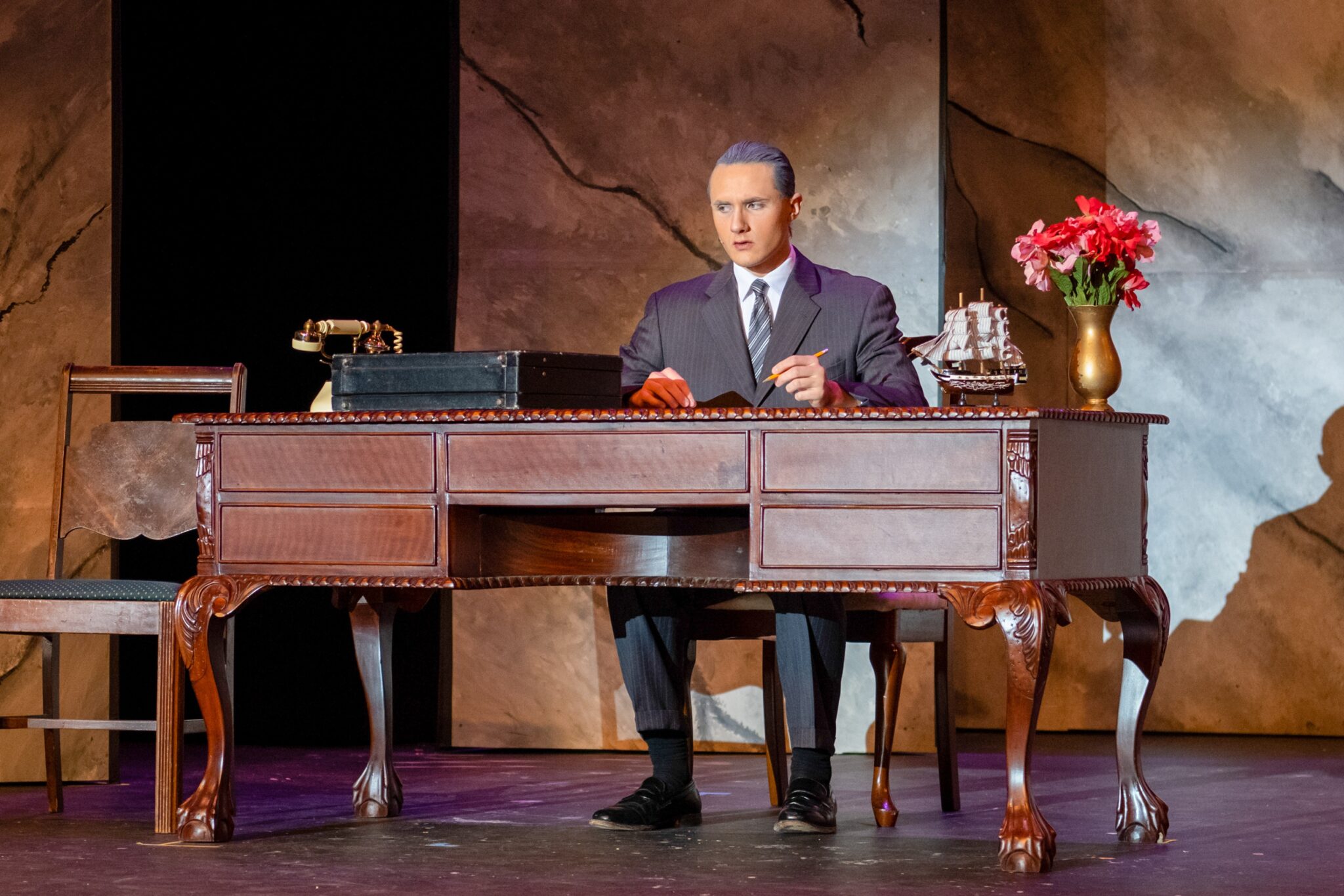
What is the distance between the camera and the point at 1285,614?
17.7 feet

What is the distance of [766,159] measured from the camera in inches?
144

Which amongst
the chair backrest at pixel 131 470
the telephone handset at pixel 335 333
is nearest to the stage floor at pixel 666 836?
the chair backrest at pixel 131 470

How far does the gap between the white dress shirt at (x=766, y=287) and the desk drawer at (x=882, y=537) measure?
81 centimetres

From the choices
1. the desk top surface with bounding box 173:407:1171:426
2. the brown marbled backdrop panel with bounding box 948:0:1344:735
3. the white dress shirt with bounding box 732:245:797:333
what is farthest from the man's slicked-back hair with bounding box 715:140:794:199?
the brown marbled backdrop panel with bounding box 948:0:1344:735

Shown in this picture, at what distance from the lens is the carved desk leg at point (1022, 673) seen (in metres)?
2.97

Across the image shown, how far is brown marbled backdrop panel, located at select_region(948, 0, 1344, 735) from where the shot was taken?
5395 millimetres

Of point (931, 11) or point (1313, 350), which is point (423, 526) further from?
point (1313, 350)

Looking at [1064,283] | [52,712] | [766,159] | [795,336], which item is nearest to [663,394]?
[795,336]

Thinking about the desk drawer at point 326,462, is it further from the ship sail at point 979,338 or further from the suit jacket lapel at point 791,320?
the ship sail at point 979,338

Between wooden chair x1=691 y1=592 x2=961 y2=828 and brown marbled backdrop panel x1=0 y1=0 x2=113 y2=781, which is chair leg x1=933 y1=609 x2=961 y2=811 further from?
brown marbled backdrop panel x1=0 y1=0 x2=113 y2=781

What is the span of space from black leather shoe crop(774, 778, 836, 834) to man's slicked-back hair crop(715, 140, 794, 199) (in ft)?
4.04

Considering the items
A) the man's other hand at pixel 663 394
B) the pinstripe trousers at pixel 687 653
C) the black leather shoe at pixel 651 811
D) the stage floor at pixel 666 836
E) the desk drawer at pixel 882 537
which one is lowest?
the stage floor at pixel 666 836

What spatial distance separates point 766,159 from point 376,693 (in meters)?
1.43

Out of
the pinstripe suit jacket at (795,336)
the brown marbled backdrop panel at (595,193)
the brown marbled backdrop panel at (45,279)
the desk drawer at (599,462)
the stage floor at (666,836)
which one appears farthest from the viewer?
the brown marbled backdrop panel at (595,193)
